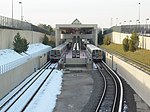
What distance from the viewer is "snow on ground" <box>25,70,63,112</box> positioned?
811 inches

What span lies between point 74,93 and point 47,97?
2.94m

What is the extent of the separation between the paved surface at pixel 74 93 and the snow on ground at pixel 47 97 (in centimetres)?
42

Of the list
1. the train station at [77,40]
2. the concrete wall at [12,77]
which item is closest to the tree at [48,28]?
the train station at [77,40]

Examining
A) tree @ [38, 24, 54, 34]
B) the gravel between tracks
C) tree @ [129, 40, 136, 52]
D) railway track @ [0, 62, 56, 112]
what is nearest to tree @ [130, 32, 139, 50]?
tree @ [129, 40, 136, 52]

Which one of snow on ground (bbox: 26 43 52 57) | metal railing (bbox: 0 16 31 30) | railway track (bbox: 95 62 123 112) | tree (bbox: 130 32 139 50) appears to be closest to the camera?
railway track (bbox: 95 62 123 112)

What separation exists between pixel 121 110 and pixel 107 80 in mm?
14353

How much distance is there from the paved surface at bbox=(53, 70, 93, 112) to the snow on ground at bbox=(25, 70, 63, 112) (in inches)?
16.6

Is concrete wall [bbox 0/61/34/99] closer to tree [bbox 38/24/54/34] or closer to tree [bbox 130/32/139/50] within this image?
tree [bbox 130/32/139/50]

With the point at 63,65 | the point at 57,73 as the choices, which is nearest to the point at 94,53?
the point at 63,65

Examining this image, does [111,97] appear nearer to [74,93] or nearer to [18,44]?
[74,93]

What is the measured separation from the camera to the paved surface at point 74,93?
2141 cm

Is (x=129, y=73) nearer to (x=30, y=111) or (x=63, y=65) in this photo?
(x=30, y=111)

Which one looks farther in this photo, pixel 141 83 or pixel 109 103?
pixel 141 83

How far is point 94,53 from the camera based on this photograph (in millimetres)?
54406
